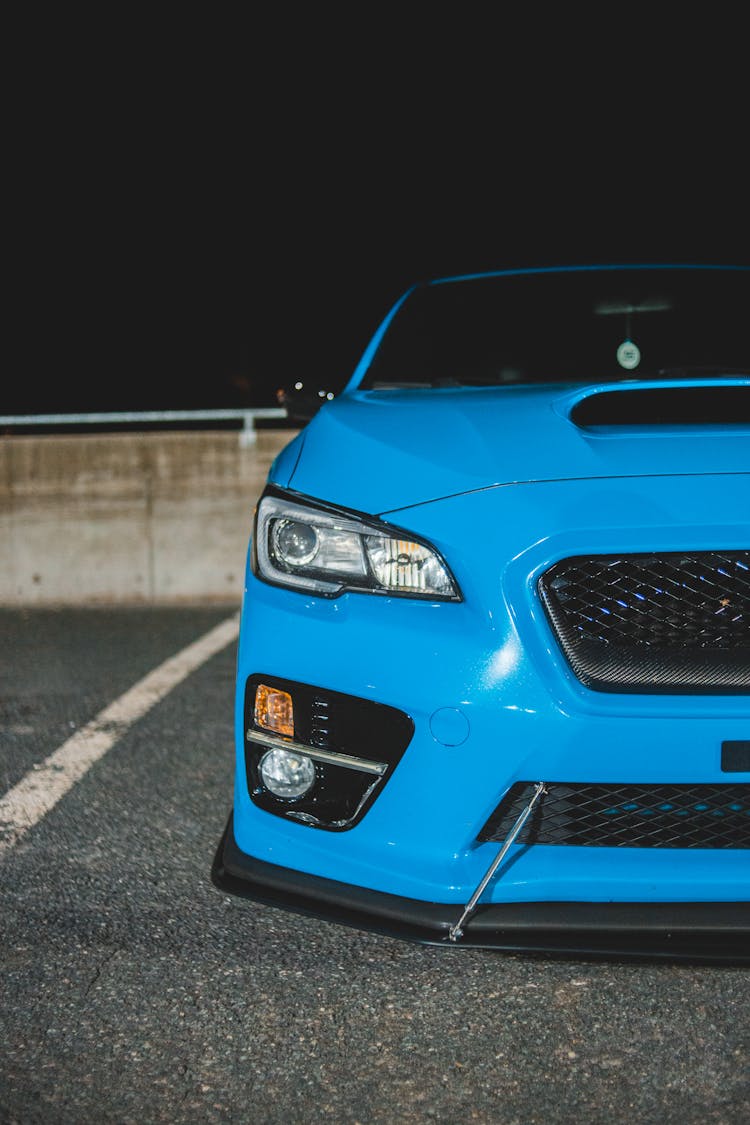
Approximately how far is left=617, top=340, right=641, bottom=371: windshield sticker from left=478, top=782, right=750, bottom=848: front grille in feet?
6.04

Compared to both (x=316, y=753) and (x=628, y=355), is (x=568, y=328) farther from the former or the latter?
(x=316, y=753)

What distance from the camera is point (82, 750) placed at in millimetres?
4172

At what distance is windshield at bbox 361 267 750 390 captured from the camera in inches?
142

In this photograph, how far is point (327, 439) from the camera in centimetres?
260

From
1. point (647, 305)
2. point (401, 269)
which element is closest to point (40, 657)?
point (647, 305)

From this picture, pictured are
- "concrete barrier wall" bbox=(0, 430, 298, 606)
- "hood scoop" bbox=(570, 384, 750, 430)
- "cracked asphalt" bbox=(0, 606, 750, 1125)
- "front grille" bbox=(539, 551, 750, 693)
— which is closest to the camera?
"cracked asphalt" bbox=(0, 606, 750, 1125)

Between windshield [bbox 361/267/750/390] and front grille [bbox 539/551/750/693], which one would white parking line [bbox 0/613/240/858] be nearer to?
windshield [bbox 361/267/750/390]

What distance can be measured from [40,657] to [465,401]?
3726 mm

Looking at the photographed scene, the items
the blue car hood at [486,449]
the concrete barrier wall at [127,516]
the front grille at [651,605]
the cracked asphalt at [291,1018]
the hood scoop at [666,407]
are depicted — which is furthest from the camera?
the concrete barrier wall at [127,516]

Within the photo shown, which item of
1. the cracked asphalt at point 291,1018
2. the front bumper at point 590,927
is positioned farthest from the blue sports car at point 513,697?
the cracked asphalt at point 291,1018

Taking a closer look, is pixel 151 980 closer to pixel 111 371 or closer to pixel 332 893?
pixel 332 893

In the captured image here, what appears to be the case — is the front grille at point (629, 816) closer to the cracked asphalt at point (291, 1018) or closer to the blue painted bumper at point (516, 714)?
the blue painted bumper at point (516, 714)

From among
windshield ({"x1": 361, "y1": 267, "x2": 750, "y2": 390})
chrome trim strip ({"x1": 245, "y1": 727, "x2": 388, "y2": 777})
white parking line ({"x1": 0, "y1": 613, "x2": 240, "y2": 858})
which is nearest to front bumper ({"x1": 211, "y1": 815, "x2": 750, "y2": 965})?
chrome trim strip ({"x1": 245, "y1": 727, "x2": 388, "y2": 777})

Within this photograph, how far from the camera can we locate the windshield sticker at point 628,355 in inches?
143
